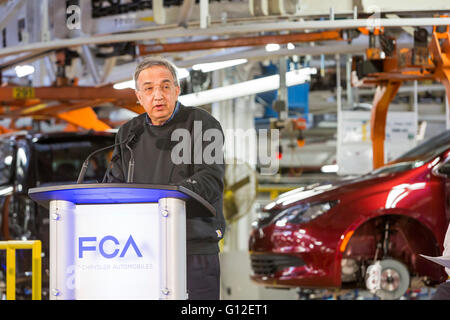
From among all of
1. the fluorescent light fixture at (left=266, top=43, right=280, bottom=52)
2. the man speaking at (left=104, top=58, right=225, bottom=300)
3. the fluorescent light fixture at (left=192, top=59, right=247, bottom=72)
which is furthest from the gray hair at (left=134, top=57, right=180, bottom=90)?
the fluorescent light fixture at (left=192, top=59, right=247, bottom=72)

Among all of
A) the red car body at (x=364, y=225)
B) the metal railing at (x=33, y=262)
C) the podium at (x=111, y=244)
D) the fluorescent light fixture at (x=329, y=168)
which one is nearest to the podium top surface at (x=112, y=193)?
the podium at (x=111, y=244)

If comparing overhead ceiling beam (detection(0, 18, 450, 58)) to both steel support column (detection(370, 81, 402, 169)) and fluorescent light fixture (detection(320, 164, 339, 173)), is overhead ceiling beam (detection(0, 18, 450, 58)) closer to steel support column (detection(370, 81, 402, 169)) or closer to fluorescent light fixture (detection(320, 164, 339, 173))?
steel support column (detection(370, 81, 402, 169))

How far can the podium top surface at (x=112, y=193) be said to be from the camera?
2939 mm

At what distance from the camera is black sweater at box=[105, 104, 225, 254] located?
348cm

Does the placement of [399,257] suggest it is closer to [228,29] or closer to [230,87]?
[228,29]

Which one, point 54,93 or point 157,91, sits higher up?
point 54,93

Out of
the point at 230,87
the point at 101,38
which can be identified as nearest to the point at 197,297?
the point at 101,38

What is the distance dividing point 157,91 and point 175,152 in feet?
0.82

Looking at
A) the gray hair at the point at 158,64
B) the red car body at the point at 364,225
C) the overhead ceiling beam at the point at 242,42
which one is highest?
the overhead ceiling beam at the point at 242,42

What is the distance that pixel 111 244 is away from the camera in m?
3.04

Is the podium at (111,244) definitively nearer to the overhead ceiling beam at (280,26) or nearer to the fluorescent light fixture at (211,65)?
the overhead ceiling beam at (280,26)

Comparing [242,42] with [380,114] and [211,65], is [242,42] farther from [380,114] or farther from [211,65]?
[380,114]

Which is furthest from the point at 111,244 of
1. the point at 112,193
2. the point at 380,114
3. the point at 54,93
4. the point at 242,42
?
the point at 54,93
